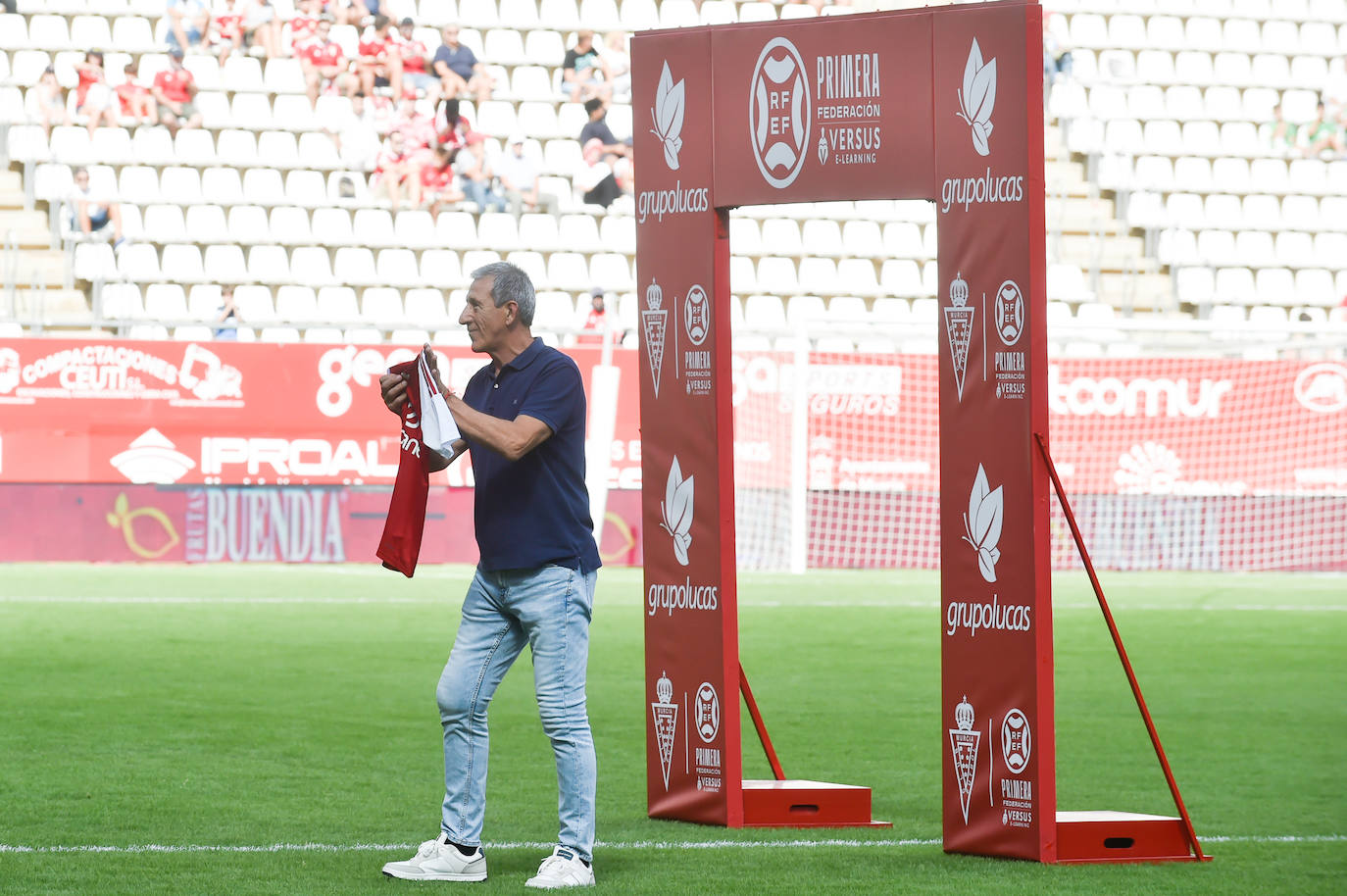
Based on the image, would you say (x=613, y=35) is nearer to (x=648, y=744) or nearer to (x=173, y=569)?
(x=173, y=569)

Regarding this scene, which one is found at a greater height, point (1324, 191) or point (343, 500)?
point (1324, 191)

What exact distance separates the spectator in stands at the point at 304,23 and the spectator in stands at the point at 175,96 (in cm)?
168

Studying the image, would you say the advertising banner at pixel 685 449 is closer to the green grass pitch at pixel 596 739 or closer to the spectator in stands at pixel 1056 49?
the green grass pitch at pixel 596 739

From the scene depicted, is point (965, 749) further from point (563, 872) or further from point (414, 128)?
point (414, 128)

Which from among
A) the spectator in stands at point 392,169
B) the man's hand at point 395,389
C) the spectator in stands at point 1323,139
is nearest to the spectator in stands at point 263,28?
the spectator in stands at point 392,169

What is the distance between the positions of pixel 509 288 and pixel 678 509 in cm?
161

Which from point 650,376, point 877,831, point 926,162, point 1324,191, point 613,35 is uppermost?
point 613,35

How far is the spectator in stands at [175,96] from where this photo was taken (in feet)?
84.4

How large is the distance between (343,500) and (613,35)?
37.0 ft

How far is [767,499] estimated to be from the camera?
2094 centimetres

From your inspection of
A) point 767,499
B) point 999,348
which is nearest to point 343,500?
point 767,499

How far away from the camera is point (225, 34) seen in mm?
26938

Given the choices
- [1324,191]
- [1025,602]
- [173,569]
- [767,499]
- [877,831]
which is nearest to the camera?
[1025,602]

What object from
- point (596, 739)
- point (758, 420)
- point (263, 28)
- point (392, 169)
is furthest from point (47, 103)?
point (596, 739)
